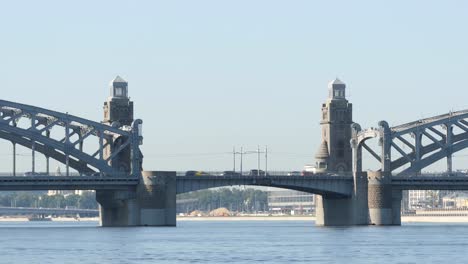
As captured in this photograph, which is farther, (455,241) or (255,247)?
(455,241)

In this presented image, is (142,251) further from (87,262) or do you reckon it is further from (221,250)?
(87,262)

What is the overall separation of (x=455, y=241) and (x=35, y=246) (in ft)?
150

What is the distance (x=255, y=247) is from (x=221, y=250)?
7553 mm

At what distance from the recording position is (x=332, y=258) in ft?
509

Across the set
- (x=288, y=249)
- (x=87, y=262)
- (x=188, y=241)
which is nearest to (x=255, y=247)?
(x=288, y=249)

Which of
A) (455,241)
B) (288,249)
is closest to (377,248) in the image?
(288,249)

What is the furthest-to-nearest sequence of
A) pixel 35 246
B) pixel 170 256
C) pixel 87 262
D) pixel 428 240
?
1. pixel 428 240
2. pixel 35 246
3. pixel 170 256
4. pixel 87 262

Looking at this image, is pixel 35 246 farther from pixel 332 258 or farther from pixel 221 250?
pixel 332 258

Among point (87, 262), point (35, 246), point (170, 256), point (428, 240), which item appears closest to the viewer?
point (87, 262)

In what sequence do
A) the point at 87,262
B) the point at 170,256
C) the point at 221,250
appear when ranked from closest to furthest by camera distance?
the point at 87,262 < the point at 170,256 < the point at 221,250

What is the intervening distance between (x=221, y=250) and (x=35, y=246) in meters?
22.8

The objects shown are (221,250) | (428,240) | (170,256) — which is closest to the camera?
(170,256)

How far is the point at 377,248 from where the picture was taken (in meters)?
172

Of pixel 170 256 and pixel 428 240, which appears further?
pixel 428 240
